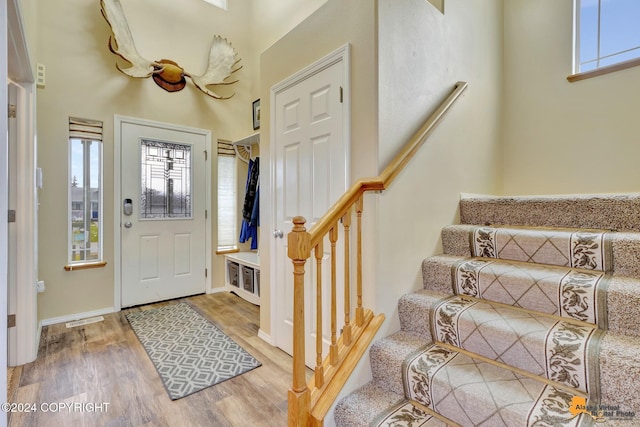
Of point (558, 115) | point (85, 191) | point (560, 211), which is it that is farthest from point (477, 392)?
point (85, 191)

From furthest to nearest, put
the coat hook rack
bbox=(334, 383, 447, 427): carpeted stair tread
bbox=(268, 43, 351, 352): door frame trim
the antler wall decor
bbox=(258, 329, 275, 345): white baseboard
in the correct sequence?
the coat hook rack, the antler wall decor, bbox=(258, 329, 275, 345): white baseboard, bbox=(268, 43, 351, 352): door frame trim, bbox=(334, 383, 447, 427): carpeted stair tread

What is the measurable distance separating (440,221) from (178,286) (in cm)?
299

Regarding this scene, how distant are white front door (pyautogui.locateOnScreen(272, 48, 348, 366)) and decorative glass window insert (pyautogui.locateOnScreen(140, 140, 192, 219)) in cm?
173

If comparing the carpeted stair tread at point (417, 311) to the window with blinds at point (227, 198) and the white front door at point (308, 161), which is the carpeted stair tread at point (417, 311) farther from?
the window with blinds at point (227, 198)

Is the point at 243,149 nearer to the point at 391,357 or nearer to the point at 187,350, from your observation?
the point at 187,350

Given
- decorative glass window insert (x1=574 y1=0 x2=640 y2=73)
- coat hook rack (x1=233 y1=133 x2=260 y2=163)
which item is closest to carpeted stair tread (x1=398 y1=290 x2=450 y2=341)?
decorative glass window insert (x1=574 y1=0 x2=640 y2=73)

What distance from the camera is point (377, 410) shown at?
4.18 feet

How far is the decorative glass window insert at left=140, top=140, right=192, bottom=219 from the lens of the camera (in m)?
3.25

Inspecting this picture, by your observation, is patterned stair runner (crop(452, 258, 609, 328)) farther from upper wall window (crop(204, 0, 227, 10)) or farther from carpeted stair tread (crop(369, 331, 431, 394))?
upper wall window (crop(204, 0, 227, 10))

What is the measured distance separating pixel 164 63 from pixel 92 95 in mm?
804

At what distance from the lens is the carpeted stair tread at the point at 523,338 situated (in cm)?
107

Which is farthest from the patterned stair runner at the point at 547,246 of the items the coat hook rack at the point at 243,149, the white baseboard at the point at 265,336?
the coat hook rack at the point at 243,149

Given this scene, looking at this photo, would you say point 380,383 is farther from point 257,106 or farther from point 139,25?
point 139,25

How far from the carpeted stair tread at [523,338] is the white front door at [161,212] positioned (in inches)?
117
